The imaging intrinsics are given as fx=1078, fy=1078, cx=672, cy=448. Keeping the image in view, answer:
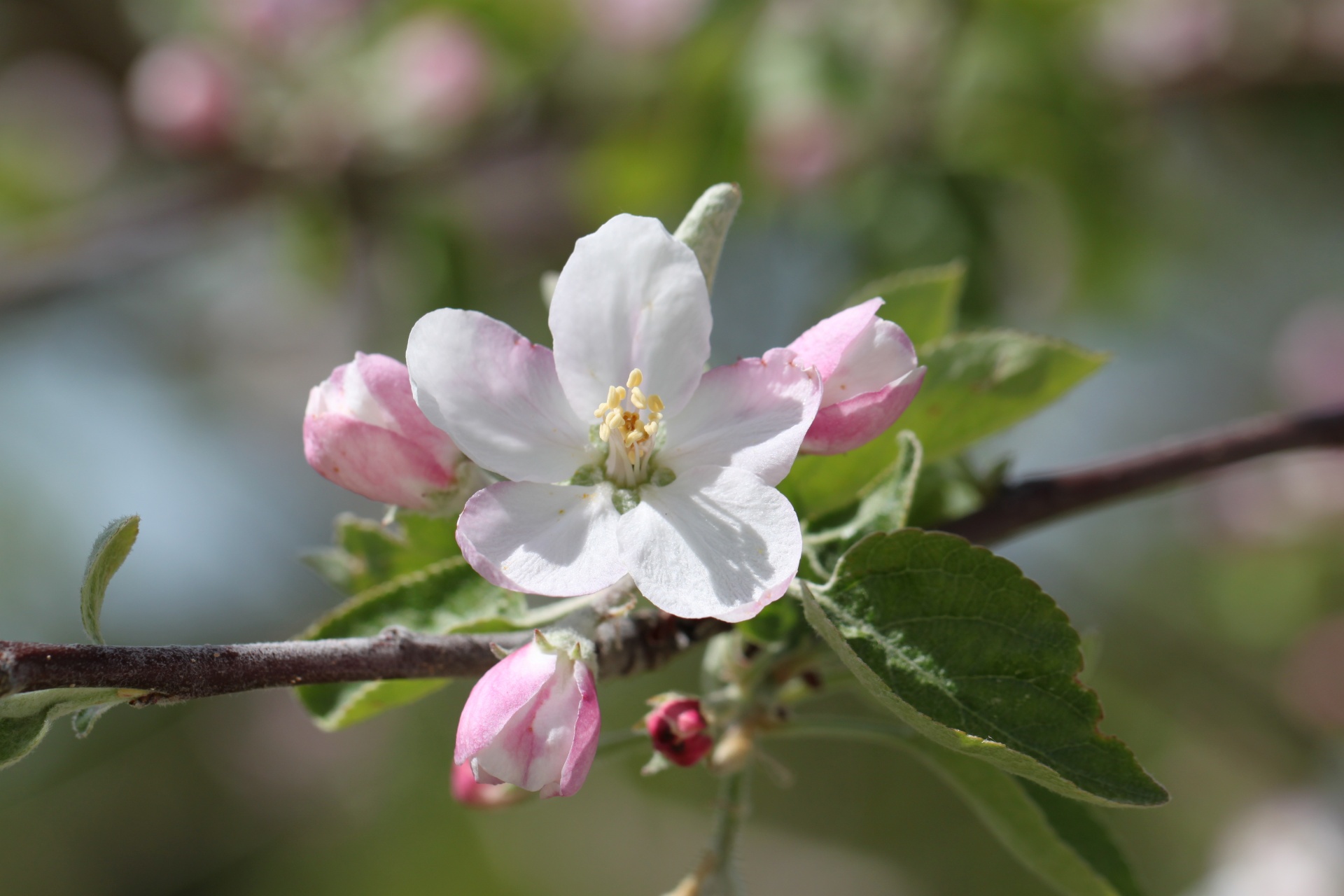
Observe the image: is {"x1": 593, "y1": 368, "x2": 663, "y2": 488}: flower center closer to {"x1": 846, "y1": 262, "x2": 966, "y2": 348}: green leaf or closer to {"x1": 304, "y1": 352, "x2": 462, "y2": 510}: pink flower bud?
{"x1": 304, "y1": 352, "x2": 462, "y2": 510}: pink flower bud

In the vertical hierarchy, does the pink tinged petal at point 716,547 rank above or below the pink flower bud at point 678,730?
above

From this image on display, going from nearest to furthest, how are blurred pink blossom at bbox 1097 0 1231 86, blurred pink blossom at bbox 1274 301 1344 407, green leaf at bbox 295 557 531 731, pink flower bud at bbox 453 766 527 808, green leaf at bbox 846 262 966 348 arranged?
1. green leaf at bbox 295 557 531 731
2. pink flower bud at bbox 453 766 527 808
3. green leaf at bbox 846 262 966 348
4. blurred pink blossom at bbox 1097 0 1231 86
5. blurred pink blossom at bbox 1274 301 1344 407

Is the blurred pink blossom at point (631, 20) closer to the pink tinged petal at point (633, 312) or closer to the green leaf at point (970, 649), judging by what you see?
the pink tinged petal at point (633, 312)

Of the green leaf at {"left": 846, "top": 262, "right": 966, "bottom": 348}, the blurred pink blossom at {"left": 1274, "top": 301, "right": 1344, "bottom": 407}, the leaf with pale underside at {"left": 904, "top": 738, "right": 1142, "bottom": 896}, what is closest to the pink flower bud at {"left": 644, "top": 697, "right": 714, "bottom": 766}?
the leaf with pale underside at {"left": 904, "top": 738, "right": 1142, "bottom": 896}

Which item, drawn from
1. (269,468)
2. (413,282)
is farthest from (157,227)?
(269,468)

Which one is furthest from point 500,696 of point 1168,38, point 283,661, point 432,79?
point 1168,38

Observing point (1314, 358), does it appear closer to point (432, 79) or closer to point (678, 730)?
point (432, 79)

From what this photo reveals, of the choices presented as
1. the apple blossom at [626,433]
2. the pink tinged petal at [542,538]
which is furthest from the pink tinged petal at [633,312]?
the pink tinged petal at [542,538]
